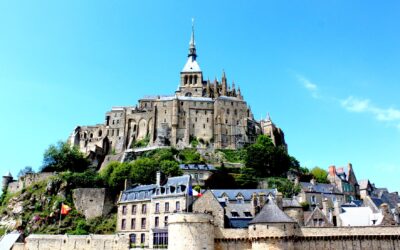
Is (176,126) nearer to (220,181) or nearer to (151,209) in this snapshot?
(220,181)

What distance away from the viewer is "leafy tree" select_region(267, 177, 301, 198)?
198 feet

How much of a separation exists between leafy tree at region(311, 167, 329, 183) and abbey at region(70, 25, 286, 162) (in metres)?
13.2

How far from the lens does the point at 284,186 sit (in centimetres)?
6234

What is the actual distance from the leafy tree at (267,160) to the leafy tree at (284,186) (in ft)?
14.0

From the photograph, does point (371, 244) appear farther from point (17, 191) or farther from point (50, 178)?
point (17, 191)

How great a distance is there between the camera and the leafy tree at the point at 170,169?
199 feet

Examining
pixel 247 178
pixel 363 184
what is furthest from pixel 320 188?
pixel 363 184

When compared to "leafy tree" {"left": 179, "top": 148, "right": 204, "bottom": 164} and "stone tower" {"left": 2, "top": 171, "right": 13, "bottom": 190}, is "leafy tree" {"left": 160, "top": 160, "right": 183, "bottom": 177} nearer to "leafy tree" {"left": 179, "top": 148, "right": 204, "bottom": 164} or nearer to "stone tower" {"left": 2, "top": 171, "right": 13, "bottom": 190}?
"leafy tree" {"left": 179, "top": 148, "right": 204, "bottom": 164}

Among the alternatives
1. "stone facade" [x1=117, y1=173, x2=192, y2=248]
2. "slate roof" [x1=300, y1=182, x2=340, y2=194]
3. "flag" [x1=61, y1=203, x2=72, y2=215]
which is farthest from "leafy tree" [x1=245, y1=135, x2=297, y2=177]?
"flag" [x1=61, y1=203, x2=72, y2=215]

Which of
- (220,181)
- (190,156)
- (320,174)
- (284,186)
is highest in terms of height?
(190,156)

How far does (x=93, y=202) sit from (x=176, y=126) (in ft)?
112

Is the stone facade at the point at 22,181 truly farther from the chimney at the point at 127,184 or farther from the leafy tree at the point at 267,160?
the leafy tree at the point at 267,160

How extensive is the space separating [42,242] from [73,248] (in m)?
3.59

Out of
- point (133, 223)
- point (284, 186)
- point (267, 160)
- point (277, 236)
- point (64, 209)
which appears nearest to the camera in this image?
point (277, 236)
